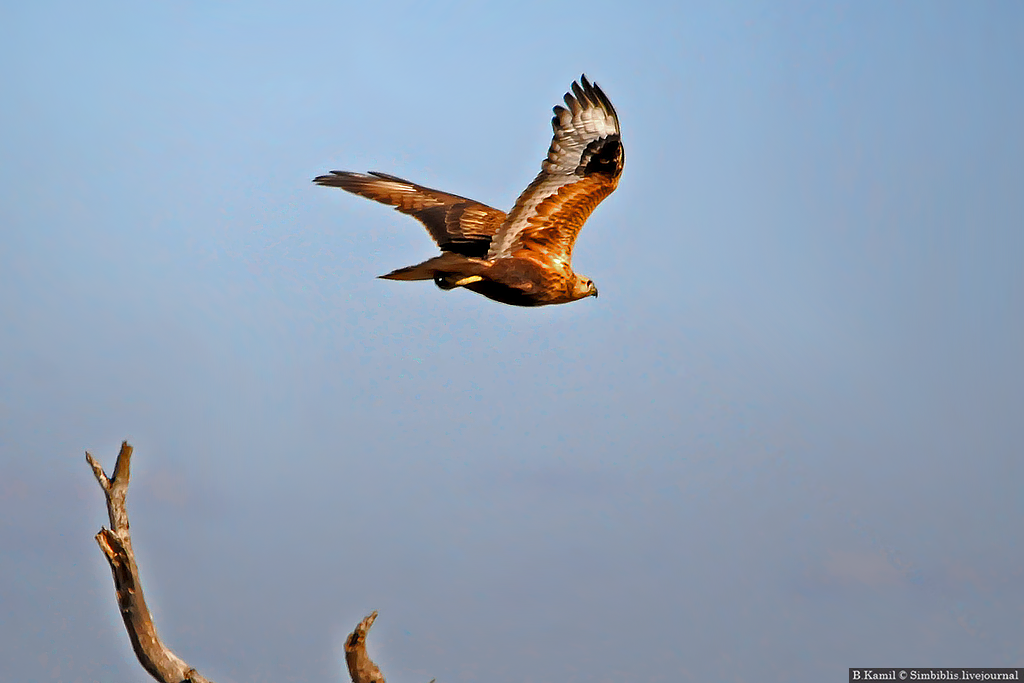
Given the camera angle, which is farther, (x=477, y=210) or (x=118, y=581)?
(x=477, y=210)

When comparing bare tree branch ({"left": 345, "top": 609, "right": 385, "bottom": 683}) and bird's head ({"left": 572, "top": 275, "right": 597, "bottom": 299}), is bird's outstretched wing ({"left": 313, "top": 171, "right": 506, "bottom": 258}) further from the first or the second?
bare tree branch ({"left": 345, "top": 609, "right": 385, "bottom": 683})

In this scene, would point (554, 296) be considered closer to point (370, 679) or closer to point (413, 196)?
point (413, 196)

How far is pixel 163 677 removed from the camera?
960 cm

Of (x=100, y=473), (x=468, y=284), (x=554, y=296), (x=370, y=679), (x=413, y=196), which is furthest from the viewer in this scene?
(x=413, y=196)

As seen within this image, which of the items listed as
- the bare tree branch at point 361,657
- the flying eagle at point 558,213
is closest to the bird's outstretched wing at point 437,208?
the flying eagle at point 558,213

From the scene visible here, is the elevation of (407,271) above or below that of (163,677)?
above

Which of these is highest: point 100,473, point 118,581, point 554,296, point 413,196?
point 413,196

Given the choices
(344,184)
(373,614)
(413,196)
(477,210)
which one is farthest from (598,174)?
(373,614)

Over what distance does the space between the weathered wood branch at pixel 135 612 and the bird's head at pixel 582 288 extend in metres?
4.23

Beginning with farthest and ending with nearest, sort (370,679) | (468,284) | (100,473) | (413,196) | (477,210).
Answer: (413,196)
(477,210)
(468,284)
(370,679)
(100,473)

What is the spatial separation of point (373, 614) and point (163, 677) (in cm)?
200

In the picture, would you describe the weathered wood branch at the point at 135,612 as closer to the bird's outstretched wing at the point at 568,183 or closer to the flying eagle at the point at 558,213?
the flying eagle at the point at 558,213

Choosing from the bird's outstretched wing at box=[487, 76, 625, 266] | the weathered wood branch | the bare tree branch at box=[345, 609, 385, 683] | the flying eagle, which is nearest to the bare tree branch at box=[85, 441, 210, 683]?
the weathered wood branch

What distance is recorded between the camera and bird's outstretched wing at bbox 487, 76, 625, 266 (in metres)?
11.5
